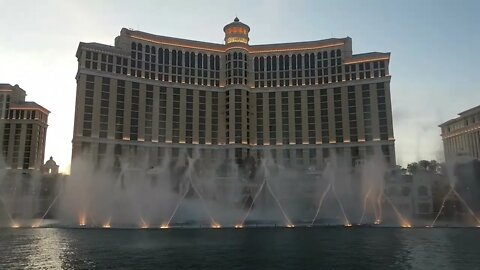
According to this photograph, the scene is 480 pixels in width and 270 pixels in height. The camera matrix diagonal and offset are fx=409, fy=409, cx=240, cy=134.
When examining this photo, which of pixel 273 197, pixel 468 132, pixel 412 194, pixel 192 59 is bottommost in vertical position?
pixel 273 197

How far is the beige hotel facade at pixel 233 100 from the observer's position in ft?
426

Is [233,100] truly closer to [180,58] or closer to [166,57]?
[180,58]

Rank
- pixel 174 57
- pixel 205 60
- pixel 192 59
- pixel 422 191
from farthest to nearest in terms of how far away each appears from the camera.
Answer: pixel 205 60 < pixel 192 59 < pixel 174 57 < pixel 422 191

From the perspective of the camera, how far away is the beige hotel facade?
5108 inches

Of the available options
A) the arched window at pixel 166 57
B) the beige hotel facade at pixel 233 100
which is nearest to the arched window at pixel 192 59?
the beige hotel facade at pixel 233 100

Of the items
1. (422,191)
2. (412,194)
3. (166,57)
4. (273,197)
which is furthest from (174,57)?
(422,191)

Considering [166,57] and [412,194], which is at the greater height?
[166,57]

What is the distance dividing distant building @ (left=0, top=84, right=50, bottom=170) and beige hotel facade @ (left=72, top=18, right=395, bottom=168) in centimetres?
7753

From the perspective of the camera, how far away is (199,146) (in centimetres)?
13738

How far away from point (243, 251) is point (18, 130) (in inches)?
7124

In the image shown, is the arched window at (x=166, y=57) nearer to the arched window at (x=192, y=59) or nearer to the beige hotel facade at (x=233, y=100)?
the beige hotel facade at (x=233, y=100)

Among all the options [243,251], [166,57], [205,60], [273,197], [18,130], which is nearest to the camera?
[243,251]

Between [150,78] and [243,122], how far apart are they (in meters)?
34.7

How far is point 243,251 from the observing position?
39.2 m
